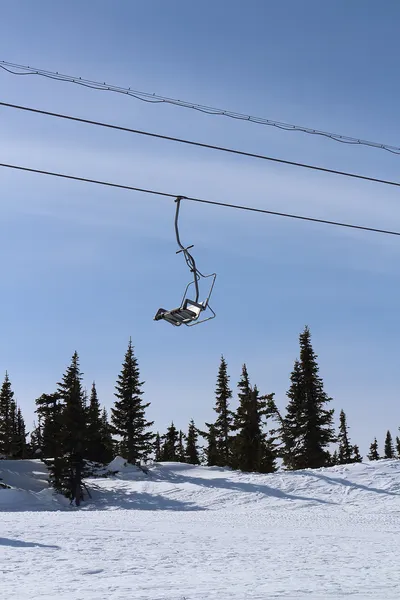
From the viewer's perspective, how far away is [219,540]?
20297mm

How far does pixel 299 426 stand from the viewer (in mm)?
53781

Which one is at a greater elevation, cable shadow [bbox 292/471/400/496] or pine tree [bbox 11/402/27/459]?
pine tree [bbox 11/402/27/459]

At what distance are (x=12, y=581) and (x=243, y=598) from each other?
4760 mm

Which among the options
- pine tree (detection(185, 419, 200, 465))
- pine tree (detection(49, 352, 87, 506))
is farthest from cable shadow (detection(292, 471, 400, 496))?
pine tree (detection(185, 419, 200, 465))

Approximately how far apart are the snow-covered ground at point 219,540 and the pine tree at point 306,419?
45.0 feet

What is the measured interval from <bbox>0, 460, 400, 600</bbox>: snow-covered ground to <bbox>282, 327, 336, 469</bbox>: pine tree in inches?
540

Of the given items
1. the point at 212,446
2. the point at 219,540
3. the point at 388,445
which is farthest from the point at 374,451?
the point at 219,540

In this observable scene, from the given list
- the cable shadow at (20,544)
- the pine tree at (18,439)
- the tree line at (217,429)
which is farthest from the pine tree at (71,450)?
the pine tree at (18,439)

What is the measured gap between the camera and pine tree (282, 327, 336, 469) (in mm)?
53031

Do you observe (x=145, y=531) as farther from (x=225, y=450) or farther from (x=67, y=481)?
(x=225, y=450)

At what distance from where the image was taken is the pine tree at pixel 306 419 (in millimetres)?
53031

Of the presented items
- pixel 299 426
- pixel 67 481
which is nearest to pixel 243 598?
pixel 67 481

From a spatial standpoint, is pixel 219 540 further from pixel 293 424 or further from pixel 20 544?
pixel 293 424

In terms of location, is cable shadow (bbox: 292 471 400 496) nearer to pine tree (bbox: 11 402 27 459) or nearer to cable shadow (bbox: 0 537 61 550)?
cable shadow (bbox: 0 537 61 550)
